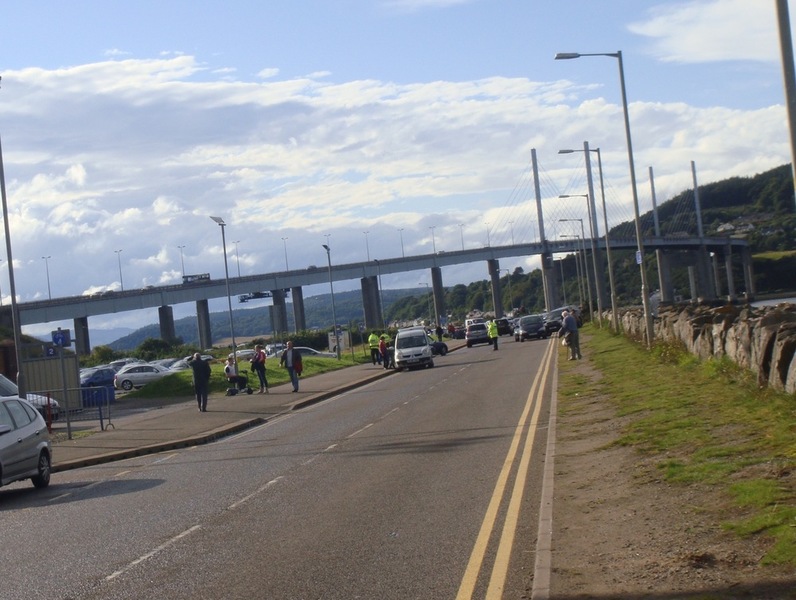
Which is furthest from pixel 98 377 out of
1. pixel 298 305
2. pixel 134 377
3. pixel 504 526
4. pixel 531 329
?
pixel 298 305

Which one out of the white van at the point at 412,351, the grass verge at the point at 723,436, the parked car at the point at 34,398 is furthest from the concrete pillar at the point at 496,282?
the grass verge at the point at 723,436

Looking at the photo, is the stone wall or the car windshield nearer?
the stone wall

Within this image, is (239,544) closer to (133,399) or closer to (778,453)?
(778,453)

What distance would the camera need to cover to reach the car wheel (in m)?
16.6

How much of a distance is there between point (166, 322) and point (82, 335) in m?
9.38

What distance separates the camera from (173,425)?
27078 millimetres

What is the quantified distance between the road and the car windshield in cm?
2673

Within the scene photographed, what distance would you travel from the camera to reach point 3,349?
41.2m

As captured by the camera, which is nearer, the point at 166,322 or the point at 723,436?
the point at 723,436

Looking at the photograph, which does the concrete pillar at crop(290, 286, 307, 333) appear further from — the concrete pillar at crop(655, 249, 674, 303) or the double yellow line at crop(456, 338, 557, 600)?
the double yellow line at crop(456, 338, 557, 600)

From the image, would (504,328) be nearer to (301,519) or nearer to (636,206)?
(636,206)

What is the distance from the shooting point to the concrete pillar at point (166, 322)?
4471 inches

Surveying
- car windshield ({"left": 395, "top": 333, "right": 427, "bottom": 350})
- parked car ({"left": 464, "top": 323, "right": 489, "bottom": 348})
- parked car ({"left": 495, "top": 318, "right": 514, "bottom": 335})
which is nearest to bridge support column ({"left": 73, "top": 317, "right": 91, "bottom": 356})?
parked car ({"left": 495, "top": 318, "right": 514, "bottom": 335})

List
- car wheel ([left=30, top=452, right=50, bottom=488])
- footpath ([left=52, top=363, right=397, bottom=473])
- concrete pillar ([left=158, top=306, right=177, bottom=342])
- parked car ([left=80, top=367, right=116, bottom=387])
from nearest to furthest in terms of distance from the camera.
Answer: car wheel ([left=30, top=452, right=50, bottom=488]) < footpath ([left=52, top=363, right=397, bottom=473]) < parked car ([left=80, top=367, right=116, bottom=387]) < concrete pillar ([left=158, top=306, right=177, bottom=342])
